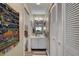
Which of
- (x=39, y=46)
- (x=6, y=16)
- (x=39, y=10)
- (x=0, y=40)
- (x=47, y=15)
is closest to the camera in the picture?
(x=0, y=40)

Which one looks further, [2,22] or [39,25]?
[39,25]

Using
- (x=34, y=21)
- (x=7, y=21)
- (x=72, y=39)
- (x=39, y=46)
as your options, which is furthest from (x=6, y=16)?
(x=39, y=46)

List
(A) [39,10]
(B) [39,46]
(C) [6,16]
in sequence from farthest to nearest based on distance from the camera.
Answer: (B) [39,46], (A) [39,10], (C) [6,16]

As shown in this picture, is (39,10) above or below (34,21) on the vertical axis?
above

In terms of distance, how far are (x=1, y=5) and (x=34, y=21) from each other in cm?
103

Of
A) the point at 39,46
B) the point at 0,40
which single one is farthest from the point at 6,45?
the point at 39,46

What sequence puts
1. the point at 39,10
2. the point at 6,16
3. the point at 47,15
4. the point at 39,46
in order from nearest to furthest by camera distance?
the point at 6,16, the point at 39,10, the point at 47,15, the point at 39,46

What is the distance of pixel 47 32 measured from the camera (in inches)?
75.0

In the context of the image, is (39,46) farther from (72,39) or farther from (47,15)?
(72,39)

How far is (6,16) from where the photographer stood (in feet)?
3.10

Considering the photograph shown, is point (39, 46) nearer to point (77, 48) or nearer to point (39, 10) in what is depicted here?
point (39, 10)

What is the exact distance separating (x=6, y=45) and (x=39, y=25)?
97cm

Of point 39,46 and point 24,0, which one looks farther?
point 39,46

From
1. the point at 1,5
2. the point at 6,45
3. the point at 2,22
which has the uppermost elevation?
the point at 1,5
